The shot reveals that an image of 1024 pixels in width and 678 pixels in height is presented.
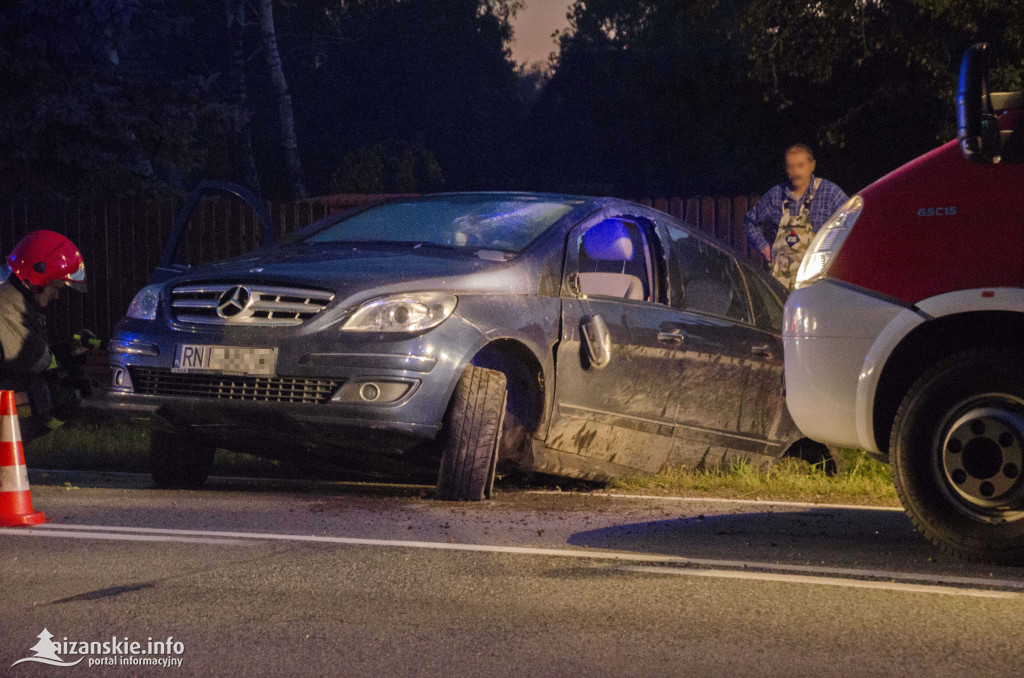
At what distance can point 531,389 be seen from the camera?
24.3ft

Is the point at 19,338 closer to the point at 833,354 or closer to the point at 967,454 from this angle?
the point at 833,354

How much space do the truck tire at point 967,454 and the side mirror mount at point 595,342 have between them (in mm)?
2277

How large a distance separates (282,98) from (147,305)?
32778 mm

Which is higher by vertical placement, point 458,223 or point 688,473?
point 458,223

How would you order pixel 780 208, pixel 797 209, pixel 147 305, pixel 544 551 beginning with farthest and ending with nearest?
pixel 780 208 → pixel 797 209 → pixel 147 305 → pixel 544 551

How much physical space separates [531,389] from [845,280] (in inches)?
84.6

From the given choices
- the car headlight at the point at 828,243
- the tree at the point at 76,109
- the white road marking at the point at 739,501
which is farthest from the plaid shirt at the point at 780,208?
the tree at the point at 76,109

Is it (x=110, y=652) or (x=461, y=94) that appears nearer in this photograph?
(x=110, y=652)

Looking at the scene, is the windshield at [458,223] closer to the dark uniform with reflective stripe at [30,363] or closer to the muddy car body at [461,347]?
the muddy car body at [461,347]

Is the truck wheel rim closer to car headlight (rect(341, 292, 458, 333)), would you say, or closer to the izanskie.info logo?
car headlight (rect(341, 292, 458, 333))

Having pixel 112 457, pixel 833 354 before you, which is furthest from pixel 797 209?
pixel 112 457

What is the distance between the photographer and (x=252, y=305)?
7023 millimetres

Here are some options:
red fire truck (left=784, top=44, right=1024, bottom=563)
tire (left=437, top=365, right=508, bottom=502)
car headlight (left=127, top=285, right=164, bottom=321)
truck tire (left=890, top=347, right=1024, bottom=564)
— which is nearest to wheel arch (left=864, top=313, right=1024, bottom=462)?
red fire truck (left=784, top=44, right=1024, bottom=563)

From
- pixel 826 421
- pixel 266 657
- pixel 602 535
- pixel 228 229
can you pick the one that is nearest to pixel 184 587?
pixel 266 657
